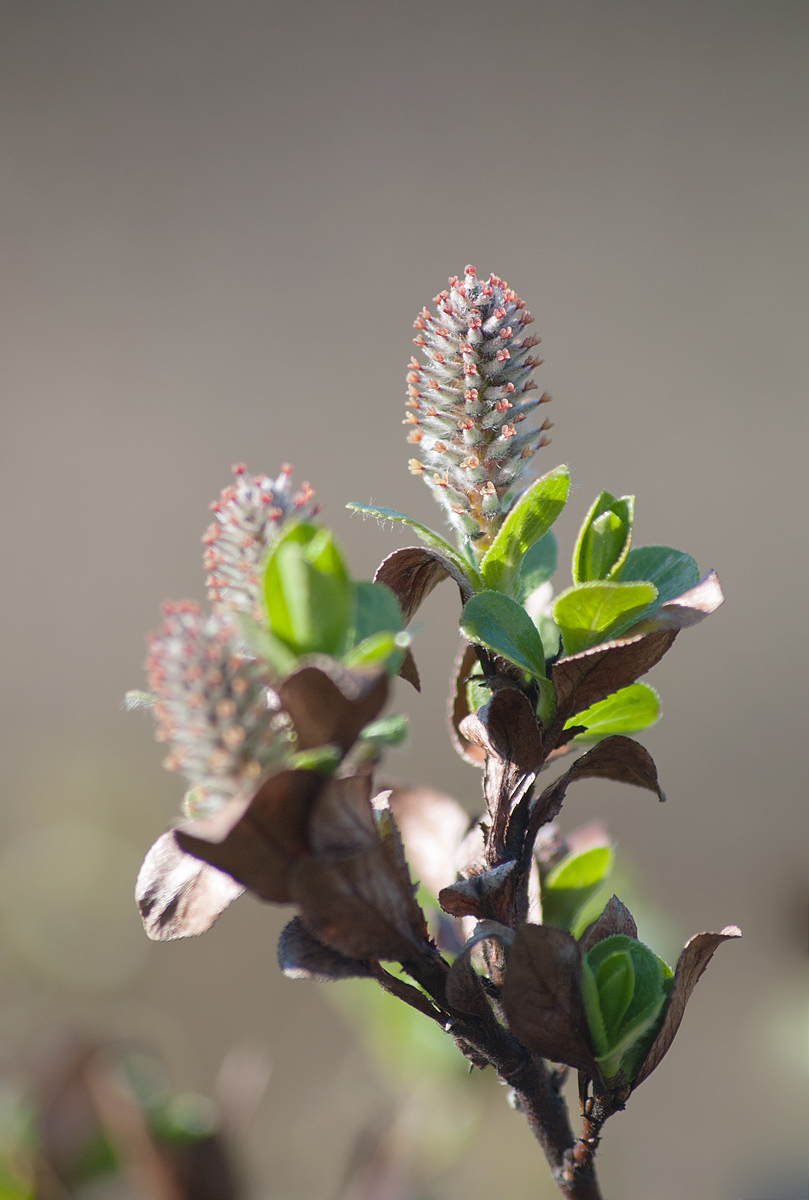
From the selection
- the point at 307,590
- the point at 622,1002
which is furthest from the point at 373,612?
the point at 622,1002

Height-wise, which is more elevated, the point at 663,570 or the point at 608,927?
the point at 663,570

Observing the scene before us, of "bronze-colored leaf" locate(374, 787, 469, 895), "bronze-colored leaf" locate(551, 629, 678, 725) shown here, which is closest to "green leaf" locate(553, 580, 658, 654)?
"bronze-colored leaf" locate(551, 629, 678, 725)

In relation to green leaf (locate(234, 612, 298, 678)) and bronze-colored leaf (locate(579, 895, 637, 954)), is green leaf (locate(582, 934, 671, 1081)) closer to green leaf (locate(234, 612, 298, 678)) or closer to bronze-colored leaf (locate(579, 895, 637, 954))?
bronze-colored leaf (locate(579, 895, 637, 954))

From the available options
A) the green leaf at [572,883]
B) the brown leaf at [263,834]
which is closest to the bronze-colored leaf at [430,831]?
the green leaf at [572,883]

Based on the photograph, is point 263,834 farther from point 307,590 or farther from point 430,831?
point 430,831

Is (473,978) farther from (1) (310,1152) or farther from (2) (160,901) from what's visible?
(1) (310,1152)

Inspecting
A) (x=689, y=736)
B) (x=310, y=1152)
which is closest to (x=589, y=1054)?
(x=310, y=1152)
